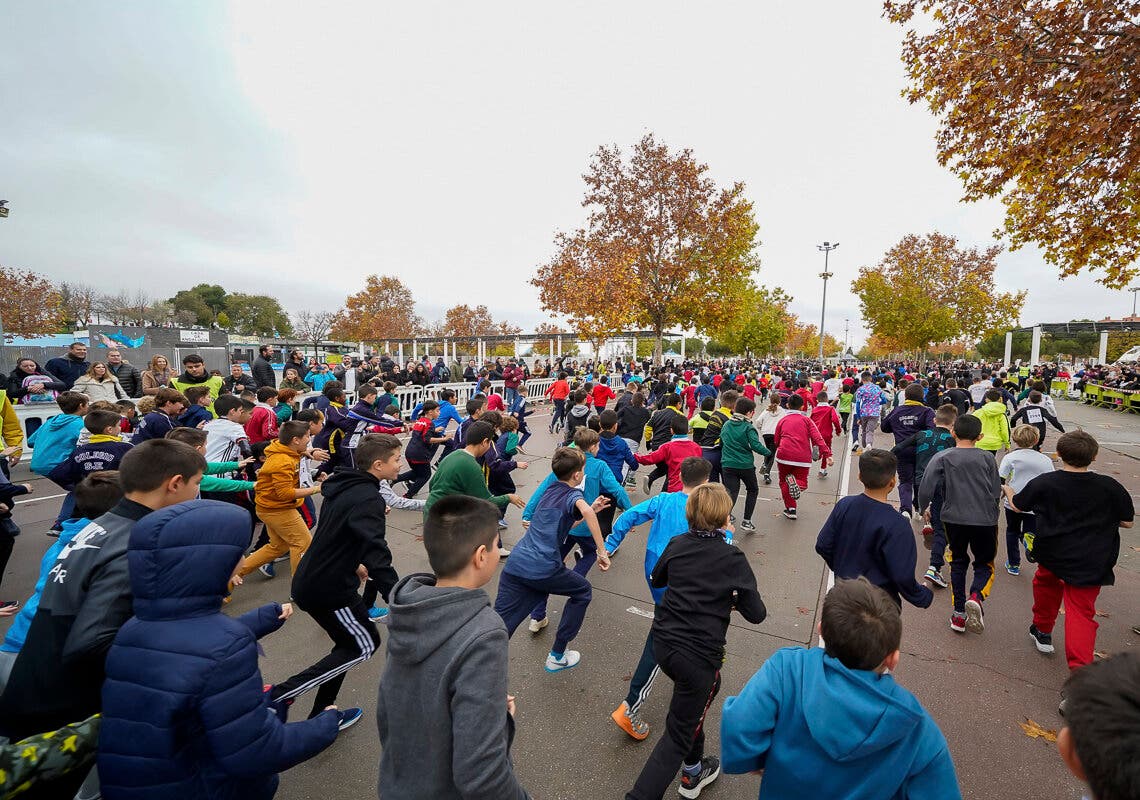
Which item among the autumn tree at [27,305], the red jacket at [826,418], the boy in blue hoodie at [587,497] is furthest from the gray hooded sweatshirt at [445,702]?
the autumn tree at [27,305]

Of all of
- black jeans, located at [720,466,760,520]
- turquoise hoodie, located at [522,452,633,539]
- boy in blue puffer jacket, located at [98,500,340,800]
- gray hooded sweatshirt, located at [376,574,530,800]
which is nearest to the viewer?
gray hooded sweatshirt, located at [376,574,530,800]

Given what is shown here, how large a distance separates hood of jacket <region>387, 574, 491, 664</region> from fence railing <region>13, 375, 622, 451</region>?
19.5 ft

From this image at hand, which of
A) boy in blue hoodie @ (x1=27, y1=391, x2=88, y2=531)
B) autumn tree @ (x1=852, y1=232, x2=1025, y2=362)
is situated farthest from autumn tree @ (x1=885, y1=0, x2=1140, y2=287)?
autumn tree @ (x1=852, y1=232, x2=1025, y2=362)

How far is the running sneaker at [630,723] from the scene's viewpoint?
2.81m

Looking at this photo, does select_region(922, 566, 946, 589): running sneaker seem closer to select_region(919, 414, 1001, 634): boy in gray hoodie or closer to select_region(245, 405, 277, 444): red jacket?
select_region(919, 414, 1001, 634): boy in gray hoodie

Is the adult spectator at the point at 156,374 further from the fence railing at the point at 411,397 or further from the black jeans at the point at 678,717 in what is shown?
the black jeans at the point at 678,717

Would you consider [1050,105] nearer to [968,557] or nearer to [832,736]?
[968,557]

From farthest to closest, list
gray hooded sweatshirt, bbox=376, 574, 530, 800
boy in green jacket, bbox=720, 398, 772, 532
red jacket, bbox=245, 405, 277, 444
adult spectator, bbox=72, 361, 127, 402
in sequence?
adult spectator, bbox=72, 361, 127, 402 → boy in green jacket, bbox=720, 398, 772, 532 → red jacket, bbox=245, 405, 277, 444 → gray hooded sweatshirt, bbox=376, 574, 530, 800

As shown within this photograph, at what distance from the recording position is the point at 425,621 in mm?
1490

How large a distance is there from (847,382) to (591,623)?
37.8 feet

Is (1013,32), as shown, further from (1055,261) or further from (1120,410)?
(1120,410)

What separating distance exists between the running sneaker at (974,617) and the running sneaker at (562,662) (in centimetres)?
335

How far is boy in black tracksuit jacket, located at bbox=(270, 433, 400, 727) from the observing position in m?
2.72

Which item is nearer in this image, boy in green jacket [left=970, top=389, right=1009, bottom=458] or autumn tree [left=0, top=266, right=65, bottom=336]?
boy in green jacket [left=970, top=389, right=1009, bottom=458]
